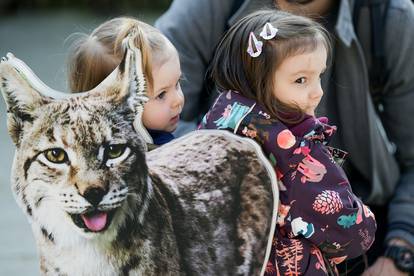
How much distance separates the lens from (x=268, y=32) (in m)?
1.87

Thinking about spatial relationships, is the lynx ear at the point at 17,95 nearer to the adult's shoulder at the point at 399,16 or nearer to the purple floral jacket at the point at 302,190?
the purple floral jacket at the point at 302,190

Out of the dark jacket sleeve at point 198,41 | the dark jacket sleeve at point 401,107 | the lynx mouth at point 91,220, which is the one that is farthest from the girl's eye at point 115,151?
the dark jacket sleeve at point 401,107

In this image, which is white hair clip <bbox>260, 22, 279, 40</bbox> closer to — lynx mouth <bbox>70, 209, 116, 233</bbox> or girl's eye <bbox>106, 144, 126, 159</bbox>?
girl's eye <bbox>106, 144, 126, 159</bbox>

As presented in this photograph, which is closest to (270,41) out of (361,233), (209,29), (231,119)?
(231,119)

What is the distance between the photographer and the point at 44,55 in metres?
8.28

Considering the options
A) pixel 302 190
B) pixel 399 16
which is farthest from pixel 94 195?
pixel 399 16

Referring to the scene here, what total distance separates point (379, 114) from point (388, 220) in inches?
14.6

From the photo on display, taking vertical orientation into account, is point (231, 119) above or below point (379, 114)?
above

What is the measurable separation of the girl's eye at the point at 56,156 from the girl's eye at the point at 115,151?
88 mm

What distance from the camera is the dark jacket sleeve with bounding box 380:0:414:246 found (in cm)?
276

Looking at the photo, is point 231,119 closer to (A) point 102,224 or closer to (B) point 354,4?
(A) point 102,224

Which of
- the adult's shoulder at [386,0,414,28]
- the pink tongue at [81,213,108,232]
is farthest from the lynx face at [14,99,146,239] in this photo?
the adult's shoulder at [386,0,414,28]

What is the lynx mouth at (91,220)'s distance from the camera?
1.77 meters

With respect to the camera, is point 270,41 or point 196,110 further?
point 196,110
